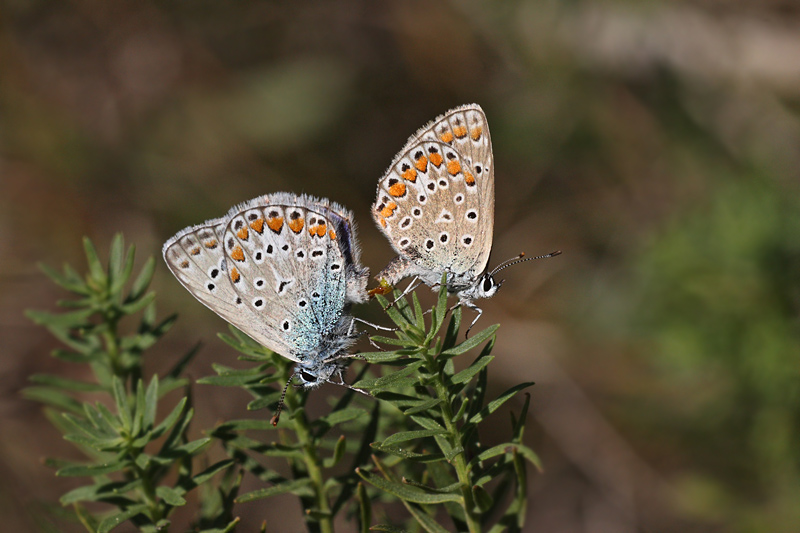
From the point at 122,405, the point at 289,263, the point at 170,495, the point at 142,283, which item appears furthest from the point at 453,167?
the point at 170,495

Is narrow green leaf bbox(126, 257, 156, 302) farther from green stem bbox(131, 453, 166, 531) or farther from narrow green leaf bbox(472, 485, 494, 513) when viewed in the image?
narrow green leaf bbox(472, 485, 494, 513)

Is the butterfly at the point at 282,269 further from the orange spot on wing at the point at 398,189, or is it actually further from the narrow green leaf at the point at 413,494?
the narrow green leaf at the point at 413,494

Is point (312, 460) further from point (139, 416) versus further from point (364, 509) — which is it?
point (139, 416)

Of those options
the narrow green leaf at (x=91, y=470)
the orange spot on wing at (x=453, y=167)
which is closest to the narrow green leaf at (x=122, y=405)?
the narrow green leaf at (x=91, y=470)

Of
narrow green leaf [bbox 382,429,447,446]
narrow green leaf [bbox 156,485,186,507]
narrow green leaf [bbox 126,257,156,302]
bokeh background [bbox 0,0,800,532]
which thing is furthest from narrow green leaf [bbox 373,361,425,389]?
bokeh background [bbox 0,0,800,532]

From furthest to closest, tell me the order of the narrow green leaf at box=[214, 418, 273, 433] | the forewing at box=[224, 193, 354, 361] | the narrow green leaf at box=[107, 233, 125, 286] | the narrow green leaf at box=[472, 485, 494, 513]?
the forewing at box=[224, 193, 354, 361] < the narrow green leaf at box=[107, 233, 125, 286] < the narrow green leaf at box=[214, 418, 273, 433] < the narrow green leaf at box=[472, 485, 494, 513]
